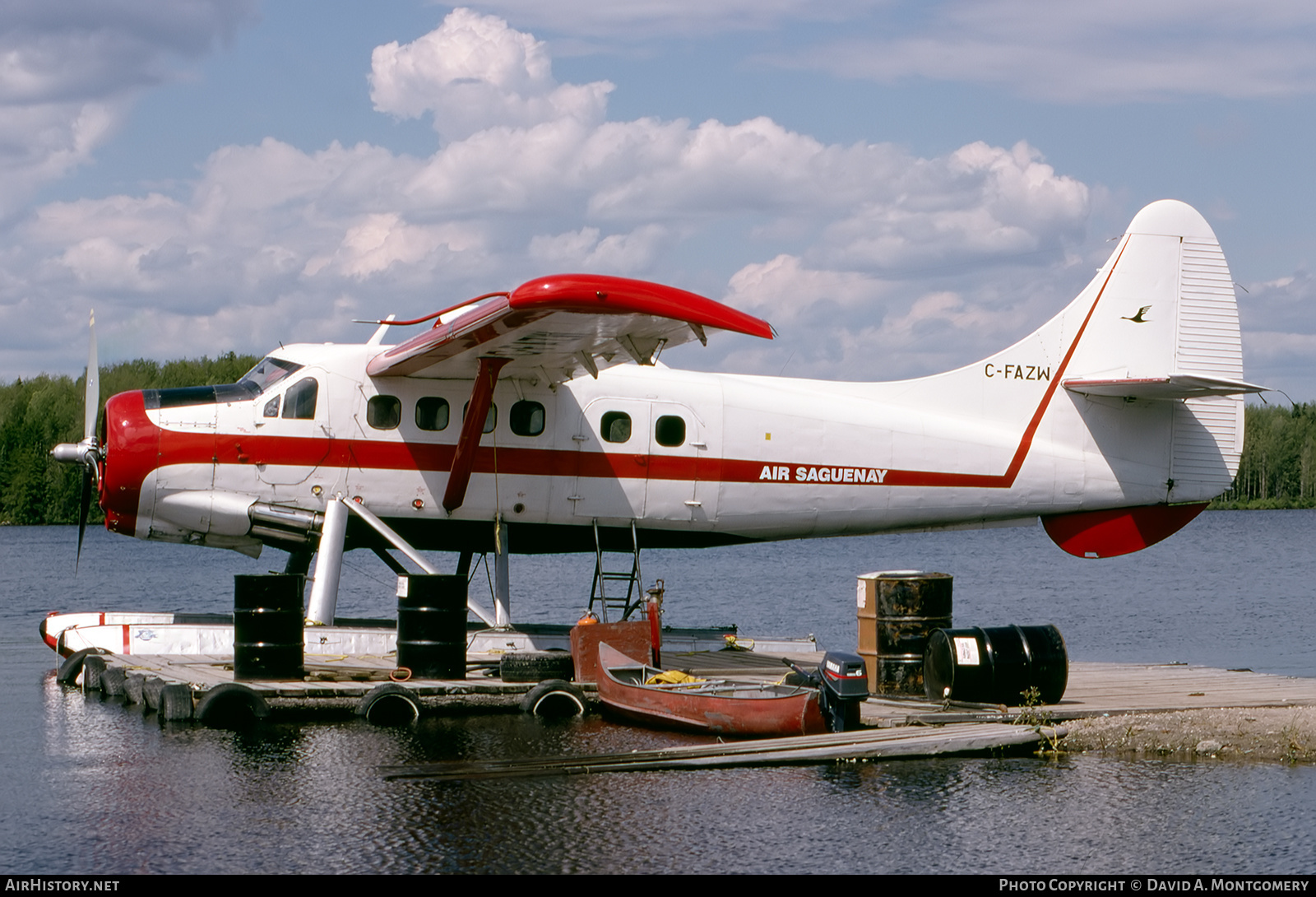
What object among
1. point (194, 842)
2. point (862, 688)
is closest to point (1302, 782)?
point (862, 688)

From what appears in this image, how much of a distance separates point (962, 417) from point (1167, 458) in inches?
96.0

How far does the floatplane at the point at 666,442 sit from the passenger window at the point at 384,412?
0.02 meters

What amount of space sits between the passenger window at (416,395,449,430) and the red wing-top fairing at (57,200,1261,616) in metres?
0.03

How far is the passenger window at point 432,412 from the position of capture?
537 inches

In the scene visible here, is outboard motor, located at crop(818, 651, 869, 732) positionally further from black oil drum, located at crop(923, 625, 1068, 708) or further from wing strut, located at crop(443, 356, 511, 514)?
wing strut, located at crop(443, 356, 511, 514)

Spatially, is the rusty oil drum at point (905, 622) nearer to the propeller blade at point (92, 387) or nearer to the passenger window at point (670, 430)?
the passenger window at point (670, 430)

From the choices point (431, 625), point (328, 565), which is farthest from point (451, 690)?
point (328, 565)

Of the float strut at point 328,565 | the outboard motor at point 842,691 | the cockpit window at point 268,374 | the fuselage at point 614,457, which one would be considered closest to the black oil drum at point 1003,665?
the outboard motor at point 842,691

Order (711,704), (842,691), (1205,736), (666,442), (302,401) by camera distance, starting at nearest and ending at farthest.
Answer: (1205,736) < (842,691) < (711,704) < (302,401) < (666,442)

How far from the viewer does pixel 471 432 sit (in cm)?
1314

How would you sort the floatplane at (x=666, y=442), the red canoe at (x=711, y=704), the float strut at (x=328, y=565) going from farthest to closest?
the floatplane at (x=666, y=442) → the float strut at (x=328, y=565) → the red canoe at (x=711, y=704)

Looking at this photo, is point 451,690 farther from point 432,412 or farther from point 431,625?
point 432,412

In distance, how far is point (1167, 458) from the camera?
49.6ft

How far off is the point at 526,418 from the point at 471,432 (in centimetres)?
85
